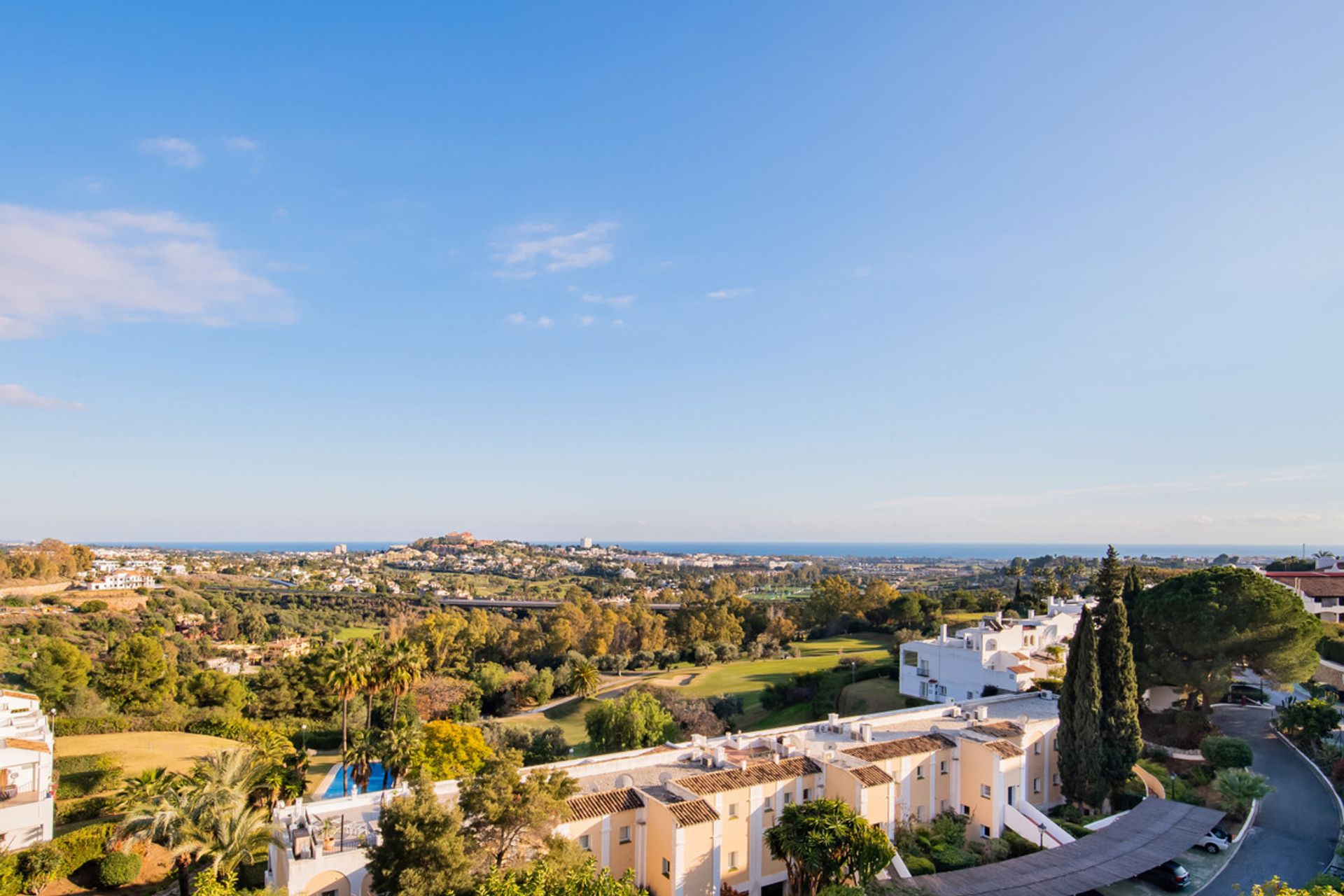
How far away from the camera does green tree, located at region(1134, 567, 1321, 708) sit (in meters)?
35.8

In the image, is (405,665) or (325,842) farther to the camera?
(405,665)

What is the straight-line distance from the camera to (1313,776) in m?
31.5

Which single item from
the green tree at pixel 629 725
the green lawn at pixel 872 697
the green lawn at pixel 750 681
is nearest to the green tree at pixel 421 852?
the green tree at pixel 629 725

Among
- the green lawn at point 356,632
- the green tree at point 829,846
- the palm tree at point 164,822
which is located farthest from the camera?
the green lawn at point 356,632

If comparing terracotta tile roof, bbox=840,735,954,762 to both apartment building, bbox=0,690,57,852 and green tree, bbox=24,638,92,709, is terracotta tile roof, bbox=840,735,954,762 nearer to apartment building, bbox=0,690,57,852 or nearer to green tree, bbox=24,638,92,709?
apartment building, bbox=0,690,57,852

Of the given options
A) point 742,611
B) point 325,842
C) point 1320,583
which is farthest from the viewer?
point 742,611

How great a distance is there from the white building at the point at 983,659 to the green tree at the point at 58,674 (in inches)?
1931

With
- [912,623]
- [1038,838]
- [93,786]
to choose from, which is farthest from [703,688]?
[93,786]

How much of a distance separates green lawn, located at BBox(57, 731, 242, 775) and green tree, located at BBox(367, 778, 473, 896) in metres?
18.2

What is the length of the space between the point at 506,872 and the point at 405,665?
2026 centimetres

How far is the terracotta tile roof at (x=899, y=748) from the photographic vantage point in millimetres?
25438

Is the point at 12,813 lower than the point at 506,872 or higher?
lower

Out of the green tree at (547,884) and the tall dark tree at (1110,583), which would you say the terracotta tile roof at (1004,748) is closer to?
the tall dark tree at (1110,583)

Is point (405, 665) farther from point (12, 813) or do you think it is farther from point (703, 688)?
point (703, 688)
